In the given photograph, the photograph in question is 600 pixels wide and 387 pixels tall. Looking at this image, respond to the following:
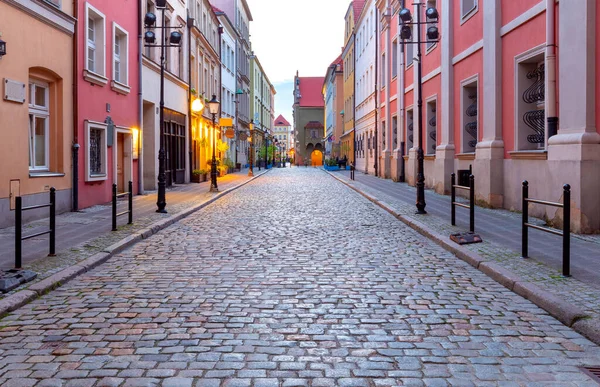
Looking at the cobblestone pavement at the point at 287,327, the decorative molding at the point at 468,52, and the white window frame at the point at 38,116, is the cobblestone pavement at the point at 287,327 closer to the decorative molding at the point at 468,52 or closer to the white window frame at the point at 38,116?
the white window frame at the point at 38,116

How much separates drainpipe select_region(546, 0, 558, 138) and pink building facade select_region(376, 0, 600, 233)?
0.07 feet

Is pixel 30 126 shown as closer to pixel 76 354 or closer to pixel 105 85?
pixel 105 85

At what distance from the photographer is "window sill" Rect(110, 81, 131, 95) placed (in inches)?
664

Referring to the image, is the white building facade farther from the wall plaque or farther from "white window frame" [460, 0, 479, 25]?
the wall plaque

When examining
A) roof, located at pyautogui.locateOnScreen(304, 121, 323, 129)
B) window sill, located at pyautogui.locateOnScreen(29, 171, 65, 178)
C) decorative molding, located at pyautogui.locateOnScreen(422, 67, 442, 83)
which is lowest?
window sill, located at pyautogui.locateOnScreen(29, 171, 65, 178)

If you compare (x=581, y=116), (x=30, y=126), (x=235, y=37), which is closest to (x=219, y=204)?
(x=30, y=126)

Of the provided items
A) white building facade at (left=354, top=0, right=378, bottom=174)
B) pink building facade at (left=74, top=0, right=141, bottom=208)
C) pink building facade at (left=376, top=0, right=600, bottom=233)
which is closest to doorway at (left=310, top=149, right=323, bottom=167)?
white building facade at (left=354, top=0, right=378, bottom=174)

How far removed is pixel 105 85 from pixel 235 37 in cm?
3578

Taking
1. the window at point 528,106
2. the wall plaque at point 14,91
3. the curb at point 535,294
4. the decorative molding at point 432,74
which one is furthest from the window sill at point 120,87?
the curb at point 535,294

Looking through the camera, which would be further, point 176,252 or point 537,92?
point 537,92

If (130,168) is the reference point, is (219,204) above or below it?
below

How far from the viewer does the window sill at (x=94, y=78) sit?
48.1 ft

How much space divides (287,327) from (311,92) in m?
115

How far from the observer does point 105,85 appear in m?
16.2
